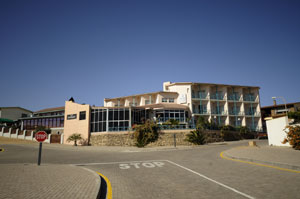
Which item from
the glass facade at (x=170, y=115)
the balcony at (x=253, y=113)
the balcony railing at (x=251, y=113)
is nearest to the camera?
the glass facade at (x=170, y=115)

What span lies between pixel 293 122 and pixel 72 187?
66.0 feet

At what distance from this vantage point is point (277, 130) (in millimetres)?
21156

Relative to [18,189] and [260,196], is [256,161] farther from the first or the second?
[18,189]

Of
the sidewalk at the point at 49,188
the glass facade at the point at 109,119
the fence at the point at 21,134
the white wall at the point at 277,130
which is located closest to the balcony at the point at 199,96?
the glass facade at the point at 109,119

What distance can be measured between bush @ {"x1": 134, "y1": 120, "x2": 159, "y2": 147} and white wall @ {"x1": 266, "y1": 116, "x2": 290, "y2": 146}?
1475cm

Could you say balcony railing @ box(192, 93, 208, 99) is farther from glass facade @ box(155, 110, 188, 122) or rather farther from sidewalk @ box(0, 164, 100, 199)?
sidewalk @ box(0, 164, 100, 199)

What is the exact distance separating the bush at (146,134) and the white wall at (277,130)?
48.4 ft

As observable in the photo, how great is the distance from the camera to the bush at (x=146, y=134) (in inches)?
1145

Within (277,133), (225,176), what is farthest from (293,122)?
(225,176)

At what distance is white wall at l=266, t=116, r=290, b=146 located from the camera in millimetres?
19859

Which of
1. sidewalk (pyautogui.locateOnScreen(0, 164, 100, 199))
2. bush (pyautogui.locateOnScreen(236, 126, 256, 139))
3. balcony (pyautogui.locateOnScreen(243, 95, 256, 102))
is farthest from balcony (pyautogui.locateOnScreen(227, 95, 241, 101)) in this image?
sidewalk (pyautogui.locateOnScreen(0, 164, 100, 199))

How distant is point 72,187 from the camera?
6156 mm

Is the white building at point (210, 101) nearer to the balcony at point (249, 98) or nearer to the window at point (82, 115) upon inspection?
the balcony at point (249, 98)

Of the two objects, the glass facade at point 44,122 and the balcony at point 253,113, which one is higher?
the balcony at point 253,113
